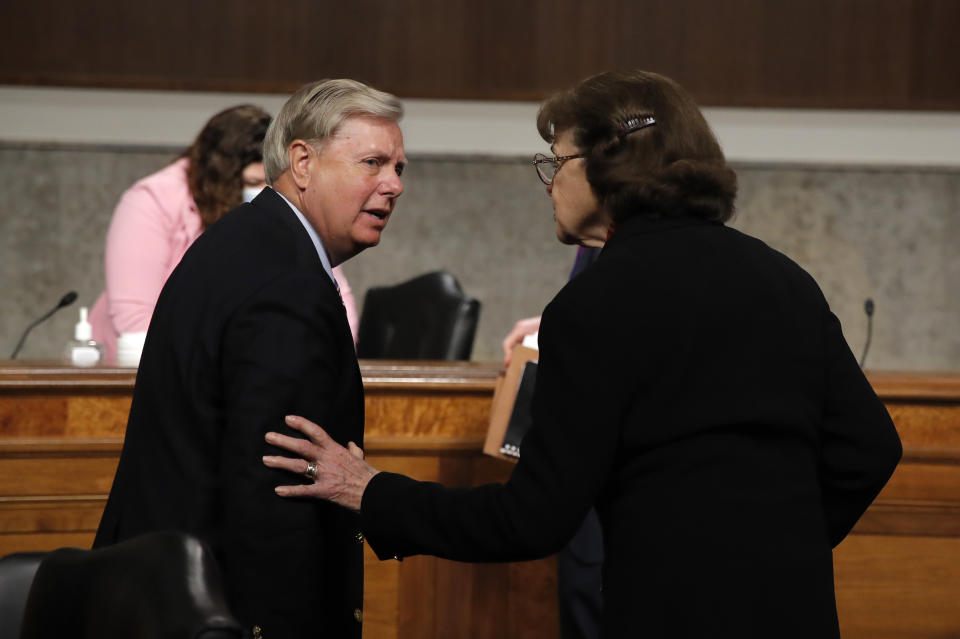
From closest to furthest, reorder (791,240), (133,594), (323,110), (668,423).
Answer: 1. (133,594)
2. (668,423)
3. (323,110)
4. (791,240)

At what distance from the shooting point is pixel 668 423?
1.33 metres

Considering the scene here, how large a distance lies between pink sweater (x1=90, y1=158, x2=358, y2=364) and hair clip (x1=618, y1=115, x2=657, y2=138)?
1.96 meters

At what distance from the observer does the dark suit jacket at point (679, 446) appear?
1323 millimetres

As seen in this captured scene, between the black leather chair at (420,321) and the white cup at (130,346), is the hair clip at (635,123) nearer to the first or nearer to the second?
the white cup at (130,346)

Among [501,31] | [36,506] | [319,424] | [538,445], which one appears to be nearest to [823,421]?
[538,445]

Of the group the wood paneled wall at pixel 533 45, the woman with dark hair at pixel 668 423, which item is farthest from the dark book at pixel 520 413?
the wood paneled wall at pixel 533 45

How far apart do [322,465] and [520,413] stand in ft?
3.21

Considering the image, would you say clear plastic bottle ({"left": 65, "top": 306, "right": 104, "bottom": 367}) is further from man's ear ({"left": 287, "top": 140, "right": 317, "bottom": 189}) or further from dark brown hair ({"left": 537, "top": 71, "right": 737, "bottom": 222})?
dark brown hair ({"left": 537, "top": 71, "right": 737, "bottom": 222})

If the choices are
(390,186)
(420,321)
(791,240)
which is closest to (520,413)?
(390,186)

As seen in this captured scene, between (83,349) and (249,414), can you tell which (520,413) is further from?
(83,349)

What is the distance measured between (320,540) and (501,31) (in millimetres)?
4292

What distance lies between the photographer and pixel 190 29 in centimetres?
528

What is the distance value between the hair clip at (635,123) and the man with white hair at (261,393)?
40 cm

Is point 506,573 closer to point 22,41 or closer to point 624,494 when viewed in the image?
point 624,494
